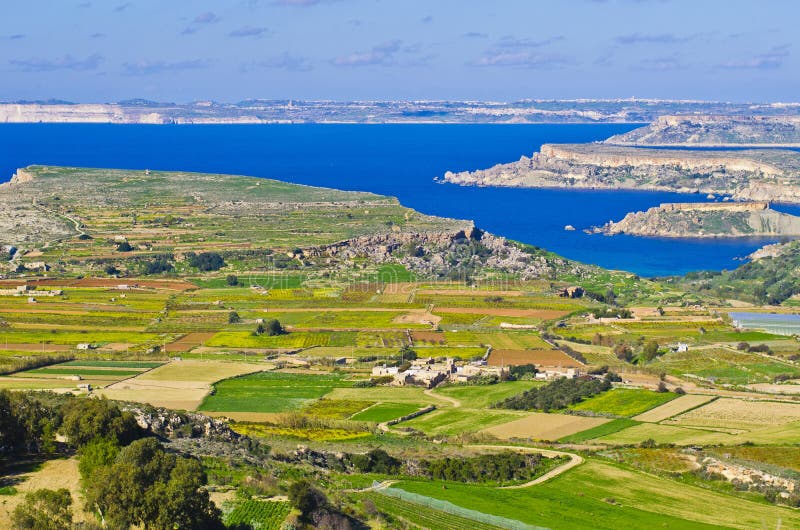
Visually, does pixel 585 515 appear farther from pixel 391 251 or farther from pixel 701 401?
pixel 391 251

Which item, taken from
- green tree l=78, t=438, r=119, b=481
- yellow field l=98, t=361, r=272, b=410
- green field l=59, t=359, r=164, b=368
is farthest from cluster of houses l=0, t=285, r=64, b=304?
green tree l=78, t=438, r=119, b=481

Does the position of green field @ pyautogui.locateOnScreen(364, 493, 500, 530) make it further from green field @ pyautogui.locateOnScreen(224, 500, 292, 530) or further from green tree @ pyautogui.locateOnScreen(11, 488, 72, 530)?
green tree @ pyautogui.locateOnScreen(11, 488, 72, 530)

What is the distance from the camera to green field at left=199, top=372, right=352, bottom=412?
4531 cm

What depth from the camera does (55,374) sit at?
49188mm

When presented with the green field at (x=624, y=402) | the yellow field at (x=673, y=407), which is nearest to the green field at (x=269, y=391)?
the green field at (x=624, y=402)

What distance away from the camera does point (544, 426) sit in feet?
141

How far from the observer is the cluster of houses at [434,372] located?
51.0 m

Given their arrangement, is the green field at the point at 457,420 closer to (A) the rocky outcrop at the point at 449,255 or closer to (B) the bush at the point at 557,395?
(B) the bush at the point at 557,395

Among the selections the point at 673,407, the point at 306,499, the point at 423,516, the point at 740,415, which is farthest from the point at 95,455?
the point at 740,415

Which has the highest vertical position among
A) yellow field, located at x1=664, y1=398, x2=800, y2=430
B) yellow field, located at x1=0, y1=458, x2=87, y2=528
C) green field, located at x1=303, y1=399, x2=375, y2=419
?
yellow field, located at x1=0, y1=458, x2=87, y2=528

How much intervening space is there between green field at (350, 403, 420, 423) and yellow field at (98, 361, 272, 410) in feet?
21.2

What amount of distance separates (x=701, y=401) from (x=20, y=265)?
52.1 metres

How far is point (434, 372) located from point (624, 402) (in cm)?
888

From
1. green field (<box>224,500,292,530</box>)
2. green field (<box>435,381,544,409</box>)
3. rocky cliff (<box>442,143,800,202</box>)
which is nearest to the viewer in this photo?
green field (<box>224,500,292,530</box>)
